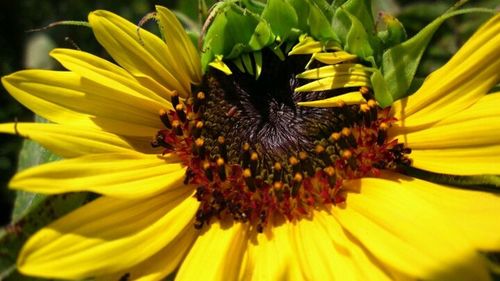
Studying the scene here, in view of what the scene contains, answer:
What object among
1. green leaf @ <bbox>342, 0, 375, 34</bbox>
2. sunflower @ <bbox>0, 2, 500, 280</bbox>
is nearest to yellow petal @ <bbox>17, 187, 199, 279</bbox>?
sunflower @ <bbox>0, 2, 500, 280</bbox>

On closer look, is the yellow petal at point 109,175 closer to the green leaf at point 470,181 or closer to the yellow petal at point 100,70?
the yellow petal at point 100,70

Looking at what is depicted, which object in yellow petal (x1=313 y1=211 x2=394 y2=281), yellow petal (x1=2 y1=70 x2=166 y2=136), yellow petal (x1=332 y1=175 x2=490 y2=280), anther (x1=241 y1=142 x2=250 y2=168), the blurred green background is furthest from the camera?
the blurred green background

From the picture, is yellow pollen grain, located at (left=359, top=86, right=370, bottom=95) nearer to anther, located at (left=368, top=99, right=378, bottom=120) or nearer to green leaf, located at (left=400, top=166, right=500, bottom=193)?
anther, located at (left=368, top=99, right=378, bottom=120)

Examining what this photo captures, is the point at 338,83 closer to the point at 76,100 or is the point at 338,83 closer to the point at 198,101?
the point at 198,101

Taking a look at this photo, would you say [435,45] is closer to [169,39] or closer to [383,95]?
[383,95]

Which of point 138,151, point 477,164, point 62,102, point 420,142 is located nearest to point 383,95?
point 420,142

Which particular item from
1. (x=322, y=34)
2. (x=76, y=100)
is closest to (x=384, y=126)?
(x=322, y=34)

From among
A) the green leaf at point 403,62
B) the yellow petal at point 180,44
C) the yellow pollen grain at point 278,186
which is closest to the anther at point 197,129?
the yellow petal at point 180,44
